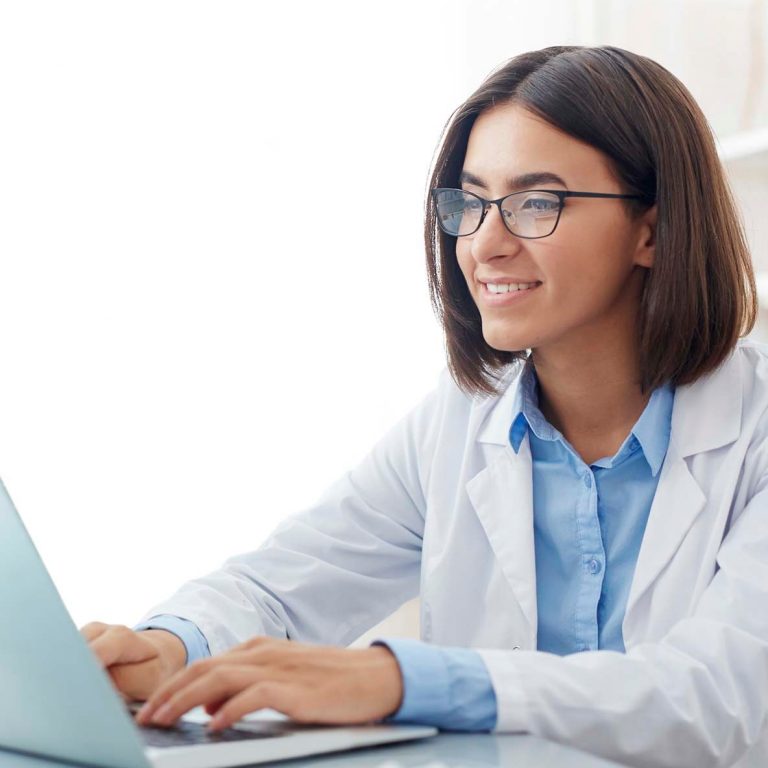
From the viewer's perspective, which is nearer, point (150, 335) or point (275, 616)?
point (275, 616)

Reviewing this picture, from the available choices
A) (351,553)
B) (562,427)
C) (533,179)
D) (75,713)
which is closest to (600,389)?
(562,427)

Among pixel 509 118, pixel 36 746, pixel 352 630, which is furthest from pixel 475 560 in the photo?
pixel 36 746

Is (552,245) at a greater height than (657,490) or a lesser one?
greater

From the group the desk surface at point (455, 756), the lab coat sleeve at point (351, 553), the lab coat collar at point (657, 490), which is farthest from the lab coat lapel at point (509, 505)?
the desk surface at point (455, 756)

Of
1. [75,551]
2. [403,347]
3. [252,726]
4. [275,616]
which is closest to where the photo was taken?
[252,726]

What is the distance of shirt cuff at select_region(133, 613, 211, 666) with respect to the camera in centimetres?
118

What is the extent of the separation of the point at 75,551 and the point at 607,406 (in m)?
1.44

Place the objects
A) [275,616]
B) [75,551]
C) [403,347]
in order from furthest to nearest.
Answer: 1. [403,347]
2. [75,551]
3. [275,616]

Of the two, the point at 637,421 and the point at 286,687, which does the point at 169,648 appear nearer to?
the point at 286,687

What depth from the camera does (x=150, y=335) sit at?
2494 millimetres

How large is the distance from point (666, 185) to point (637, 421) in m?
0.31

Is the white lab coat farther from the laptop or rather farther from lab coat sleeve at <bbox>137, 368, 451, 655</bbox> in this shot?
the laptop

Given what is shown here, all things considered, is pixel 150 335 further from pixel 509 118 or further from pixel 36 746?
A: pixel 36 746

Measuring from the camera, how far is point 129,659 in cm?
106
